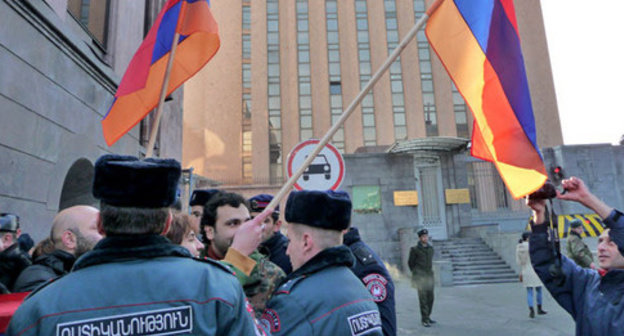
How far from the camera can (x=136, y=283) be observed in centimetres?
135

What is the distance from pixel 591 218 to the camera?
15.5 metres

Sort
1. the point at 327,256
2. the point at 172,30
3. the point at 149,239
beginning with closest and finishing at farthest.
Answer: the point at 149,239 → the point at 327,256 → the point at 172,30

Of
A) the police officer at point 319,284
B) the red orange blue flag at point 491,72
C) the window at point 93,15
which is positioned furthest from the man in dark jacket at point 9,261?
the window at point 93,15

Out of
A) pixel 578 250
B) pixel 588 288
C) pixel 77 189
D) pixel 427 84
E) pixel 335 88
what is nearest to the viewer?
pixel 588 288

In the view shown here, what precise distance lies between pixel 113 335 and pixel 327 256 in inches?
42.4

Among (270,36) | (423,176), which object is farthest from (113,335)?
(270,36)

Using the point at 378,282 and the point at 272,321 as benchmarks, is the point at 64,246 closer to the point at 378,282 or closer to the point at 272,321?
the point at 272,321

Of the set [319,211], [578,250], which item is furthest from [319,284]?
[578,250]

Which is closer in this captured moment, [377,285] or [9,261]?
[377,285]

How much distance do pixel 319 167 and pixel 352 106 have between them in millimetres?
1809

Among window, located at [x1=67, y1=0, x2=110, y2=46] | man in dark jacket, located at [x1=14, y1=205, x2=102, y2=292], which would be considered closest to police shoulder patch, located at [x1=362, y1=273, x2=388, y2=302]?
man in dark jacket, located at [x1=14, y1=205, x2=102, y2=292]

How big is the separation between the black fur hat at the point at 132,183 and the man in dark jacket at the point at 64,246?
1561 millimetres

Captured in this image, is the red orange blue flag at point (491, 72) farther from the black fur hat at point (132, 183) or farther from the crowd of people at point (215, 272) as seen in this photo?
the black fur hat at point (132, 183)

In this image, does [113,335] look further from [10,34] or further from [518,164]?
[10,34]
